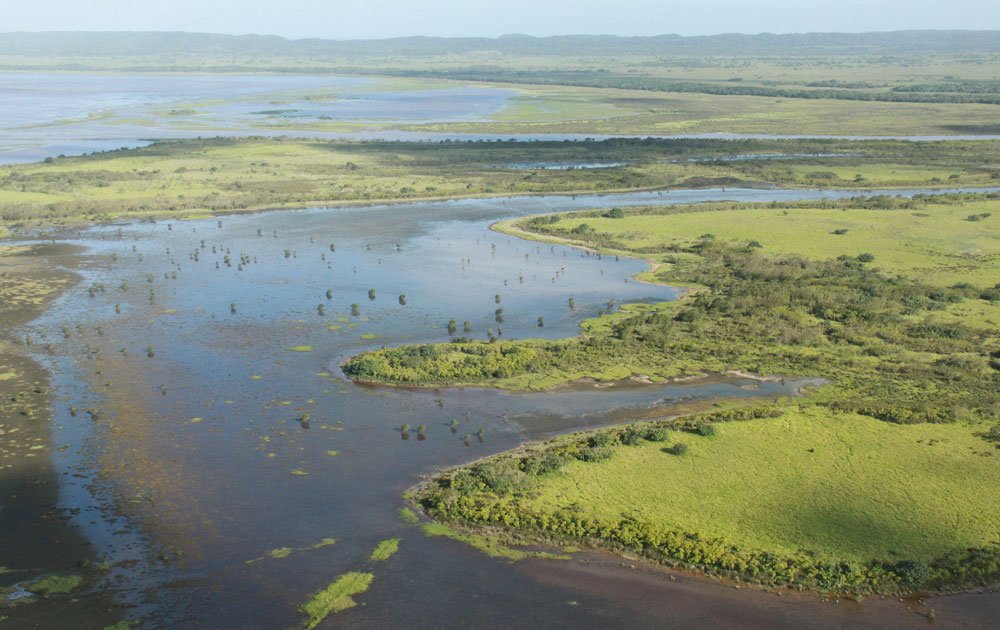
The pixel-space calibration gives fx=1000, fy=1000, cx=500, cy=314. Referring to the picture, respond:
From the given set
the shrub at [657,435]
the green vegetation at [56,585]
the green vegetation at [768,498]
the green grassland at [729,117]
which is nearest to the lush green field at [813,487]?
the green vegetation at [768,498]

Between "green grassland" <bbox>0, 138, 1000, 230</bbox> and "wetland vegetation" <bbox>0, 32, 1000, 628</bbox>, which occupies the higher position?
"green grassland" <bbox>0, 138, 1000, 230</bbox>

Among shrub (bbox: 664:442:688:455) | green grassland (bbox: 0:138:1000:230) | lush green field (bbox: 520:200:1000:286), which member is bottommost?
shrub (bbox: 664:442:688:455)

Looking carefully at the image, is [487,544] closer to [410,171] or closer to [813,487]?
[813,487]

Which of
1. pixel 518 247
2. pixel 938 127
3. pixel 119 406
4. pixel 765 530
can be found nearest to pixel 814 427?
pixel 765 530

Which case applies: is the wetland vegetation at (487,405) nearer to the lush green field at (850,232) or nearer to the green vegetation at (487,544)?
the green vegetation at (487,544)

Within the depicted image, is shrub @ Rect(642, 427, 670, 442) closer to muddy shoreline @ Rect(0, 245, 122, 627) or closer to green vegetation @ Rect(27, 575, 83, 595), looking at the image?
muddy shoreline @ Rect(0, 245, 122, 627)

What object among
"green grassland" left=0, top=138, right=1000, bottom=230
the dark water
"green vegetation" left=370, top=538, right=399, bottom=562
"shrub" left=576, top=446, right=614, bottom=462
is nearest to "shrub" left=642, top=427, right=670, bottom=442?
"shrub" left=576, top=446, right=614, bottom=462

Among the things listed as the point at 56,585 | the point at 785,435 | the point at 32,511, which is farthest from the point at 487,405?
the point at 56,585

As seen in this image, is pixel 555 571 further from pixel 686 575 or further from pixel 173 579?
pixel 173 579
